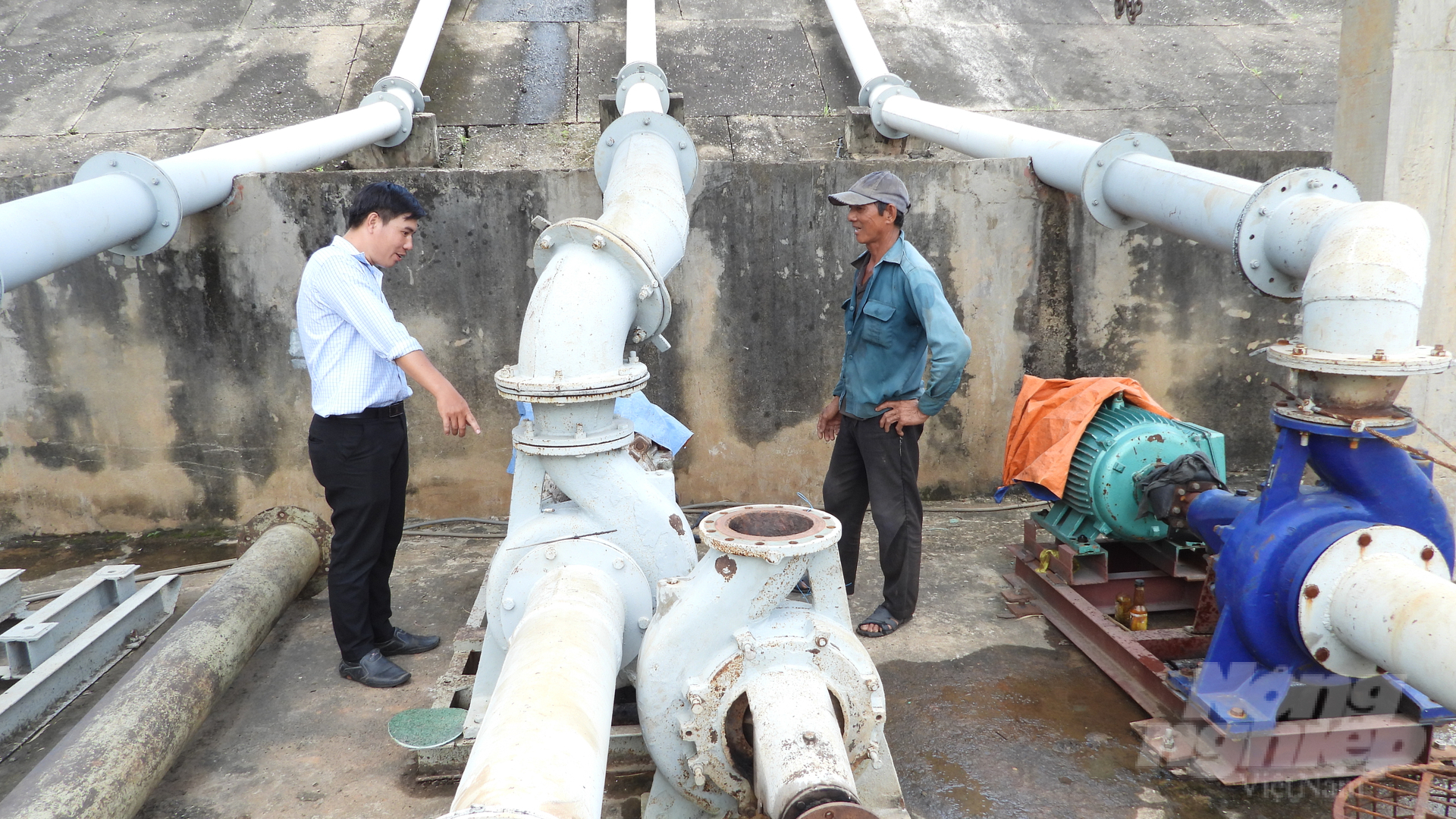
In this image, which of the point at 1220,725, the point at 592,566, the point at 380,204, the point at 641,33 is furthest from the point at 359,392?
the point at 641,33

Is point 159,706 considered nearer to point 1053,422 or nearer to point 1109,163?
point 1053,422

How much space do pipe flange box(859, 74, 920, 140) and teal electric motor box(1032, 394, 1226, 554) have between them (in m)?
2.65

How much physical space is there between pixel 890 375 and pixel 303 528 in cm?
244

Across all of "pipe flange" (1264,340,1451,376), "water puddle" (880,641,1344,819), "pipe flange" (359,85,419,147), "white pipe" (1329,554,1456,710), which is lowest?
"water puddle" (880,641,1344,819)

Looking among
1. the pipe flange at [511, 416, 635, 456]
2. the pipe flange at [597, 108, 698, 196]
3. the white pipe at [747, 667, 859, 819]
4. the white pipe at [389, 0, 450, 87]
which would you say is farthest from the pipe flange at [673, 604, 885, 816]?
the white pipe at [389, 0, 450, 87]

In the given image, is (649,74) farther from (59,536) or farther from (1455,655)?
(1455,655)

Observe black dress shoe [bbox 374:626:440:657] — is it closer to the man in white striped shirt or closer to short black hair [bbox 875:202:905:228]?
the man in white striped shirt

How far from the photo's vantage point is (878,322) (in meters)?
3.29

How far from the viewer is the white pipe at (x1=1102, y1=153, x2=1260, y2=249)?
288 cm

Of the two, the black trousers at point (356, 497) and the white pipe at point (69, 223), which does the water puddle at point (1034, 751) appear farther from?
the white pipe at point (69, 223)

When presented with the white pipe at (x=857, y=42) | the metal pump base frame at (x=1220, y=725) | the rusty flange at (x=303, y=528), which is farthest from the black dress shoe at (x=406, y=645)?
the white pipe at (x=857, y=42)

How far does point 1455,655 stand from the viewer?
6.03 feet

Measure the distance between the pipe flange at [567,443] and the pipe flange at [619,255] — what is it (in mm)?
325

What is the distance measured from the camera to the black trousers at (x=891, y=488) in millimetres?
3332
